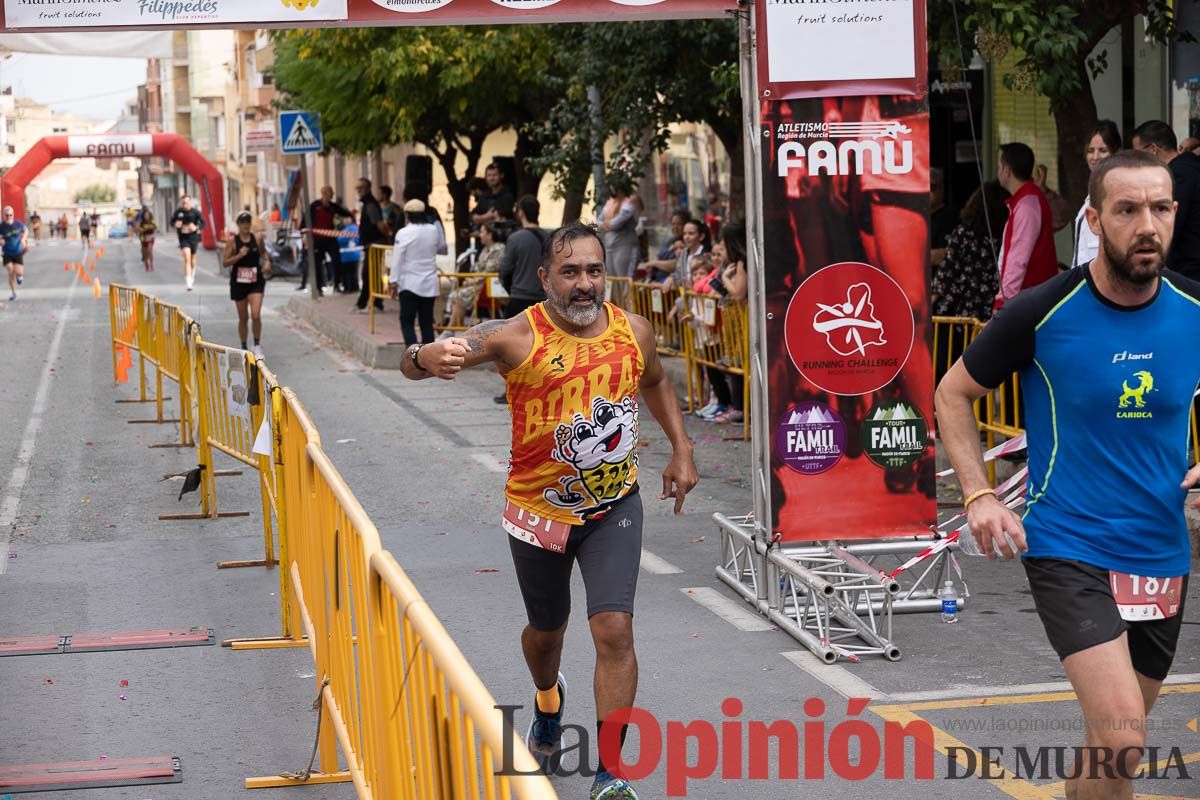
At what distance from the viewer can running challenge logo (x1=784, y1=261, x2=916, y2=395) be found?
26.3 ft

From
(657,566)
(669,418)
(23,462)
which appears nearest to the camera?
(669,418)

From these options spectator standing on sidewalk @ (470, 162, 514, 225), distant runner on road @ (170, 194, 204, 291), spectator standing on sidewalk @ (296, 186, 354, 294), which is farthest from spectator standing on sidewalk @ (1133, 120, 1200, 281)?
distant runner on road @ (170, 194, 204, 291)

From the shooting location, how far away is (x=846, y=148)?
7.93 m

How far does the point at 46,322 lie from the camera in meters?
29.7

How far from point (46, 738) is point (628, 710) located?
2480 mm

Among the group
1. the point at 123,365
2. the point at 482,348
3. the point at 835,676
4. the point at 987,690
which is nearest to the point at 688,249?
the point at 123,365

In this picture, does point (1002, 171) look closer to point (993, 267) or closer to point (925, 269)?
point (993, 267)

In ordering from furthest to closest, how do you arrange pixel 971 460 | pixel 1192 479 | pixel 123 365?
pixel 123 365 < pixel 971 460 < pixel 1192 479

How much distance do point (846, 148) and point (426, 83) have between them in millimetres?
17867

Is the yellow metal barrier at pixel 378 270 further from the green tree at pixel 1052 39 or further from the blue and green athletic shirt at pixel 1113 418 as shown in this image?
the blue and green athletic shirt at pixel 1113 418

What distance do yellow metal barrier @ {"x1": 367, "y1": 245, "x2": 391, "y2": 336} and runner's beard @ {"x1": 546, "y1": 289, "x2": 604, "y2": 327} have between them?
1861 centimetres

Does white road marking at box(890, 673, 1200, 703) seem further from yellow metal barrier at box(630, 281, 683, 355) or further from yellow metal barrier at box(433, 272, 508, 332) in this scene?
yellow metal barrier at box(433, 272, 508, 332)

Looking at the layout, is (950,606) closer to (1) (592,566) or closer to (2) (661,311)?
(1) (592,566)

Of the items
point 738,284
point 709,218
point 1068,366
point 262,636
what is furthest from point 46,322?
point 1068,366
